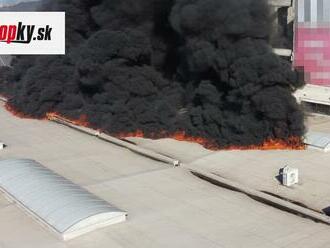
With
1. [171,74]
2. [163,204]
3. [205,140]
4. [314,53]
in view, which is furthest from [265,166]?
[171,74]

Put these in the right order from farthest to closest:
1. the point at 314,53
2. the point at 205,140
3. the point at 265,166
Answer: the point at 314,53 < the point at 205,140 < the point at 265,166

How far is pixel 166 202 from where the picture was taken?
18.5m

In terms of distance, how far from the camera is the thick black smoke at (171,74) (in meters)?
25.7

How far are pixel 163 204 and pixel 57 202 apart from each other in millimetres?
3666

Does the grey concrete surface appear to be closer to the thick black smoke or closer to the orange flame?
the orange flame

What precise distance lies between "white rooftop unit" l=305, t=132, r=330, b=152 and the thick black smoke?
1.91 feet

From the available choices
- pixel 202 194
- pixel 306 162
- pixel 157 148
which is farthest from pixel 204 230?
pixel 157 148

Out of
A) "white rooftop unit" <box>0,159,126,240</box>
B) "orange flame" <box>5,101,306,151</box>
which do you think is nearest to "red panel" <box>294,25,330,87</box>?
"orange flame" <box>5,101,306,151</box>

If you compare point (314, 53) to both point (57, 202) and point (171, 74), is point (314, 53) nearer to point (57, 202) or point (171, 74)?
point (171, 74)

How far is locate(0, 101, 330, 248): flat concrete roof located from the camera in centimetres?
1538

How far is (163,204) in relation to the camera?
721 inches

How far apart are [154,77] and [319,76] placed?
9606 millimetres

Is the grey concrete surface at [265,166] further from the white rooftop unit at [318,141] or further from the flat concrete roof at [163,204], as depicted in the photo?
the white rooftop unit at [318,141]

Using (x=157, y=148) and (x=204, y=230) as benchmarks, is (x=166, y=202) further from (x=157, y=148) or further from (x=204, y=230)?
(x=157, y=148)
